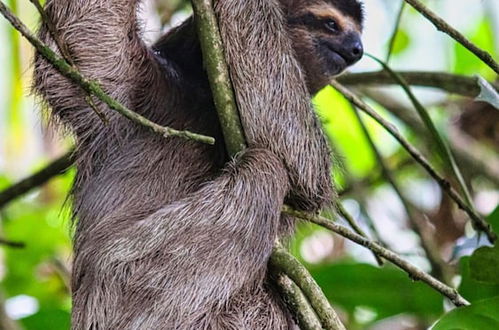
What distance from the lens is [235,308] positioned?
19.9ft

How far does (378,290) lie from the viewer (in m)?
7.79

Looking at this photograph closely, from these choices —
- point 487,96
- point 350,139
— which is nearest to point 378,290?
point 487,96

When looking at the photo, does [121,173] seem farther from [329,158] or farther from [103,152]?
[329,158]

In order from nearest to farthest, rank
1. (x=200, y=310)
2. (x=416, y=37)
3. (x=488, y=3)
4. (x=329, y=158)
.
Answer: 1. (x=200, y=310)
2. (x=329, y=158)
3. (x=488, y=3)
4. (x=416, y=37)

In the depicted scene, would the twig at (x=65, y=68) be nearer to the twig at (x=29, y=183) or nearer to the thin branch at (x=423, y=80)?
the twig at (x=29, y=183)

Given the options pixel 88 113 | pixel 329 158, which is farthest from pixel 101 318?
pixel 329 158

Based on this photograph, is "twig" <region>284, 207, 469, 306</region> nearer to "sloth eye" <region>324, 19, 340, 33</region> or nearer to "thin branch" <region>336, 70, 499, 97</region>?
"sloth eye" <region>324, 19, 340, 33</region>

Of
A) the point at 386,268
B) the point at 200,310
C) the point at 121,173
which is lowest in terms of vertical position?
the point at 386,268

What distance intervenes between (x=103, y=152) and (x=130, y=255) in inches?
35.2

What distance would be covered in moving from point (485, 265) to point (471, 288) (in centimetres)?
70

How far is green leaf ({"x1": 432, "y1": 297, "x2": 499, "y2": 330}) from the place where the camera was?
5.43 meters

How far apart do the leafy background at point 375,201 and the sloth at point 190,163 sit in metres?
0.38

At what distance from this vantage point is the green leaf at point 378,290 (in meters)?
7.69

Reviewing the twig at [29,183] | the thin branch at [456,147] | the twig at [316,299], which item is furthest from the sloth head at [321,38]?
the thin branch at [456,147]
